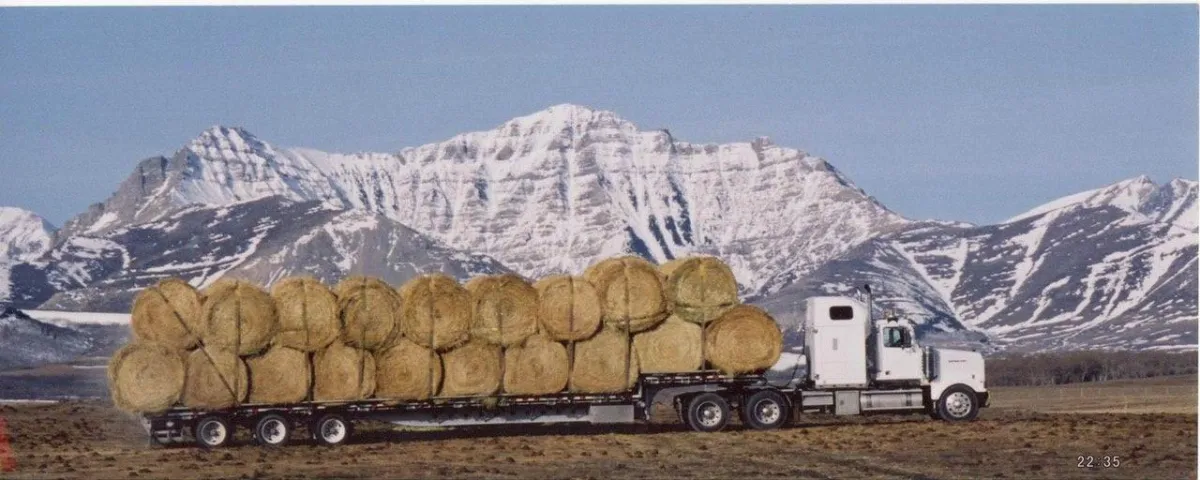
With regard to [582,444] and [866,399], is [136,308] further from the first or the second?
[866,399]

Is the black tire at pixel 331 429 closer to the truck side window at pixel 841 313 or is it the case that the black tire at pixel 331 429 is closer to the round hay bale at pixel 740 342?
the round hay bale at pixel 740 342

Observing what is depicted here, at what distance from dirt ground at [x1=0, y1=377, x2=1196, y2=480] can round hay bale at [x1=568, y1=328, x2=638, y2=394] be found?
48.5 inches

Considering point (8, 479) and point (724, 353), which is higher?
point (724, 353)

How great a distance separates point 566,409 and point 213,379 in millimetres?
7917

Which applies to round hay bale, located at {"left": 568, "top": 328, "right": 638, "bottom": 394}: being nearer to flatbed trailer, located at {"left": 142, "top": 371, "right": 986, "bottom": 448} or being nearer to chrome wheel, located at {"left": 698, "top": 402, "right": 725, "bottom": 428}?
flatbed trailer, located at {"left": 142, "top": 371, "right": 986, "bottom": 448}

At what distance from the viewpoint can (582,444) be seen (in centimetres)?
4050

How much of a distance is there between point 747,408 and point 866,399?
302cm

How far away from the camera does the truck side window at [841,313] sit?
44.2m

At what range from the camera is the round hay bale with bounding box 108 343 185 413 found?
39.2 metres

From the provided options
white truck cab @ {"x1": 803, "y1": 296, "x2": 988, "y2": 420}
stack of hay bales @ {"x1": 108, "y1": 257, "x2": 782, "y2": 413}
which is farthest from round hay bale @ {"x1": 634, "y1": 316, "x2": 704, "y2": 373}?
white truck cab @ {"x1": 803, "y1": 296, "x2": 988, "y2": 420}

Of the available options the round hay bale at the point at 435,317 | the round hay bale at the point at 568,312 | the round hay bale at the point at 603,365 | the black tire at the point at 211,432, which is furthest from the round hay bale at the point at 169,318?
the round hay bale at the point at 603,365

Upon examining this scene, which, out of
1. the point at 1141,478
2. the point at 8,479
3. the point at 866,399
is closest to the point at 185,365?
the point at 8,479

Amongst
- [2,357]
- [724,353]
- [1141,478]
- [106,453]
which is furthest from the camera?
[2,357]

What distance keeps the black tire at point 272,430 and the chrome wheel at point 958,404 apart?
15.9 meters
